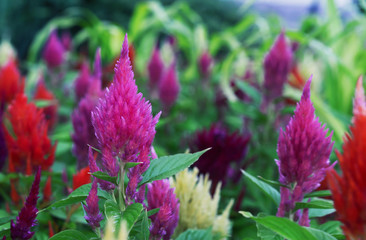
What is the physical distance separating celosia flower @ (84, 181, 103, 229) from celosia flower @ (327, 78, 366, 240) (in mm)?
418

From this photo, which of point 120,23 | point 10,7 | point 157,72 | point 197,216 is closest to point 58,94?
point 157,72

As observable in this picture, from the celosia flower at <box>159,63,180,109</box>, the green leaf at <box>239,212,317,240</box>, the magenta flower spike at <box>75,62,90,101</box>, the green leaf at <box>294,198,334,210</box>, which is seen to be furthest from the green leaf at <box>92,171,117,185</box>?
the celosia flower at <box>159,63,180,109</box>

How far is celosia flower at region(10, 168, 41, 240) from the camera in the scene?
0.82 m

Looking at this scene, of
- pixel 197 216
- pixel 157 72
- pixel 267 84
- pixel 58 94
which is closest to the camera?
pixel 197 216

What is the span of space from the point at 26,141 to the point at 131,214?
0.54m

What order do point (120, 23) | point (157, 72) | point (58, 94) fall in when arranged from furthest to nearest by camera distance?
point (120, 23), point (58, 94), point (157, 72)

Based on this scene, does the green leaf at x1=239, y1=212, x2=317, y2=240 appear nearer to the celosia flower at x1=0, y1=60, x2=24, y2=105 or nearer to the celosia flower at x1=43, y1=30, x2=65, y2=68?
the celosia flower at x1=0, y1=60, x2=24, y2=105

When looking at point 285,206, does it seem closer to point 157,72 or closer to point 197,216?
point 197,216

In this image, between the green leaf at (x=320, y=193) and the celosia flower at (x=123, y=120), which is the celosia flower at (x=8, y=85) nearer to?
the celosia flower at (x=123, y=120)

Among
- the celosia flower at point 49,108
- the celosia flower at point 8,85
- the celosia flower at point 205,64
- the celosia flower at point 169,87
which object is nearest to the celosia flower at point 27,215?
the celosia flower at point 8,85

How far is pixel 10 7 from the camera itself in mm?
8461

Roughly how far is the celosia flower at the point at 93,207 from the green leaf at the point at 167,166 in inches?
3.7

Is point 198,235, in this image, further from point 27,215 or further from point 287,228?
point 27,215

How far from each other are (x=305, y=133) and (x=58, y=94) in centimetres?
256
